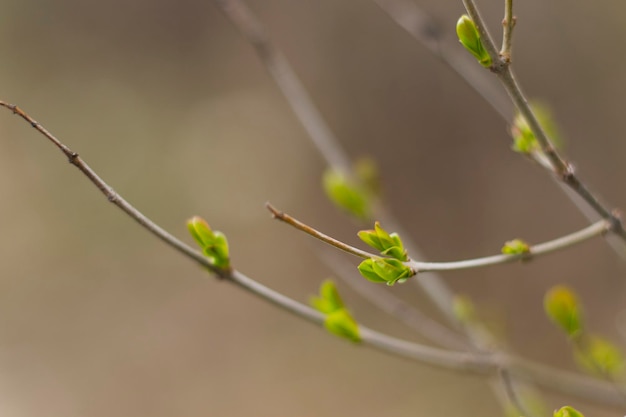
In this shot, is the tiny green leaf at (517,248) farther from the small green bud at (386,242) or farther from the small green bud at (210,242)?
the small green bud at (210,242)

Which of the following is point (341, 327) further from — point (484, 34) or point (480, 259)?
point (484, 34)

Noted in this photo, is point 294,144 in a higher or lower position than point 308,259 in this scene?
higher

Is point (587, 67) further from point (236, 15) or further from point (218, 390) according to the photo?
point (218, 390)

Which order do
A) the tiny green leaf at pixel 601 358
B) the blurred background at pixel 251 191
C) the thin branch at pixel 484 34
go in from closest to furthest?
1. the thin branch at pixel 484 34
2. the tiny green leaf at pixel 601 358
3. the blurred background at pixel 251 191

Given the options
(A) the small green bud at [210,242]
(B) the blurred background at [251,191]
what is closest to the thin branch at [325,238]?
(A) the small green bud at [210,242]

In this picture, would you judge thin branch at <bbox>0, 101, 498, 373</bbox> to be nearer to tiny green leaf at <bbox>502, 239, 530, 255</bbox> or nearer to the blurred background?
tiny green leaf at <bbox>502, 239, 530, 255</bbox>

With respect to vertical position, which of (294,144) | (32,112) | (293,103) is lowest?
(293,103)

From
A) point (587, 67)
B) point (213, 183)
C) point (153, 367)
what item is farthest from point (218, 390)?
point (587, 67)
